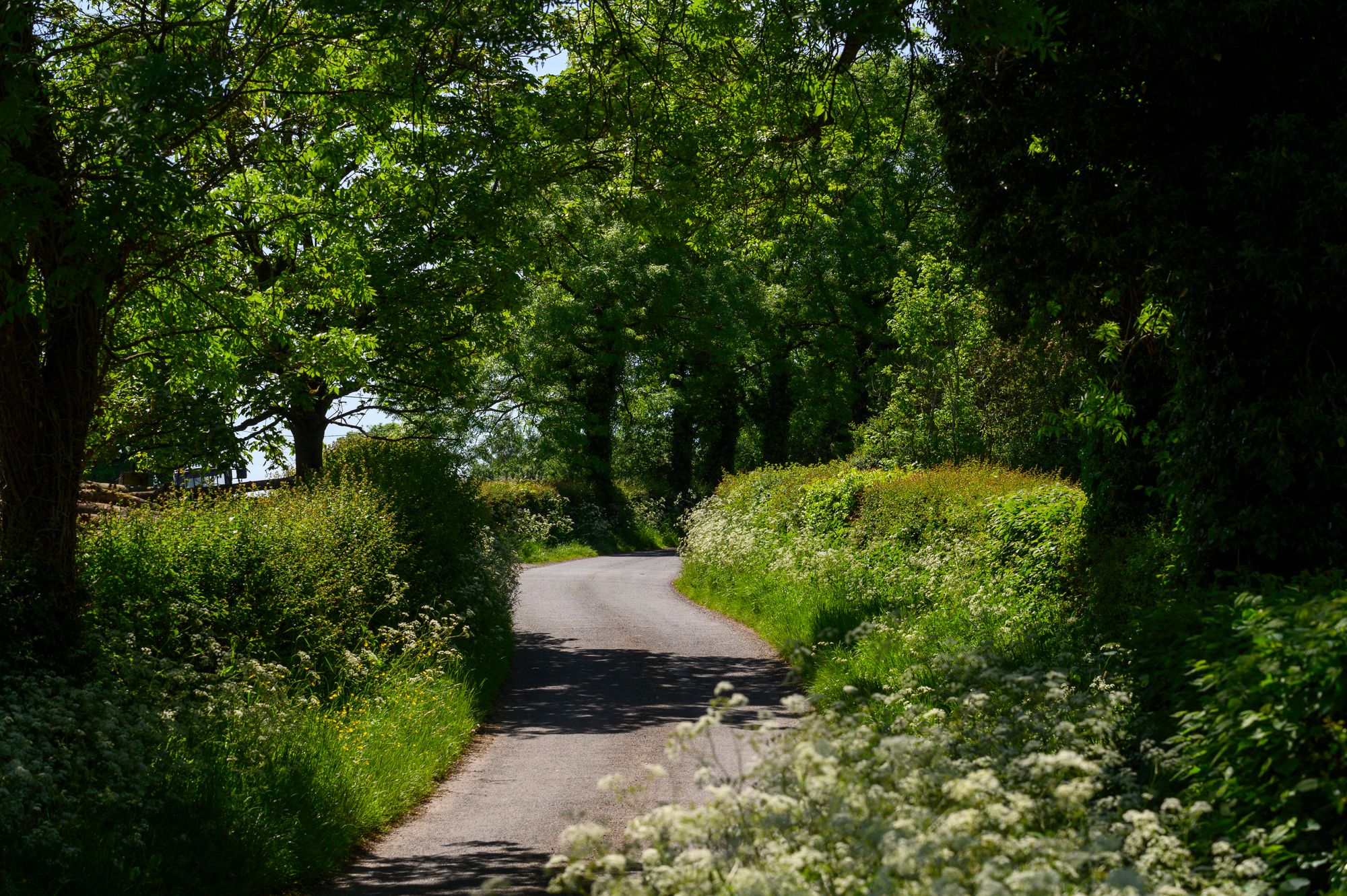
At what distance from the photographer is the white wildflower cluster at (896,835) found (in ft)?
12.7

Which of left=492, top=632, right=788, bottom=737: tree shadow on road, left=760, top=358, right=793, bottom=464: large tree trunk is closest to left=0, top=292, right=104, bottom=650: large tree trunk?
left=492, top=632, right=788, bottom=737: tree shadow on road

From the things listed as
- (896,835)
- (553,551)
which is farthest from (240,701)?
(553,551)

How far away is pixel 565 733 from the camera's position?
12.7 metres

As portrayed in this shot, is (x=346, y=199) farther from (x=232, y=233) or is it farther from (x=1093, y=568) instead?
(x=1093, y=568)

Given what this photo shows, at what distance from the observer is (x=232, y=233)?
15.6 meters

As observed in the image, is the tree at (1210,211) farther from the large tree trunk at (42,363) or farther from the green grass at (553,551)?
the green grass at (553,551)

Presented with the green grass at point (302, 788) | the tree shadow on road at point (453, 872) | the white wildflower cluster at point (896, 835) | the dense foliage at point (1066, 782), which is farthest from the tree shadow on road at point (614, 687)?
the white wildflower cluster at point (896, 835)

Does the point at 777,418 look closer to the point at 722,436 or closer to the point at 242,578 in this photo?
the point at 722,436

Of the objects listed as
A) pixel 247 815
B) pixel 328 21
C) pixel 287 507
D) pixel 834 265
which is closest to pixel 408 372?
pixel 287 507

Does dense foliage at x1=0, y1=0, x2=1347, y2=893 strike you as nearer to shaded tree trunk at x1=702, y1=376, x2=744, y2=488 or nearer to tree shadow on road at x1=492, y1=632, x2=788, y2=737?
tree shadow on road at x1=492, y1=632, x2=788, y2=737

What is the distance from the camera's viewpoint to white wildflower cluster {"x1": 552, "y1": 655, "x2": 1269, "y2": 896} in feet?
12.7

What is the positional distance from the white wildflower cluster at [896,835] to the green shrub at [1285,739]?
251 millimetres

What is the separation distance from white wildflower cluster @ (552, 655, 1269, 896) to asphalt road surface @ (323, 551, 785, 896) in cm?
98

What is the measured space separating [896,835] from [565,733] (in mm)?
8995
